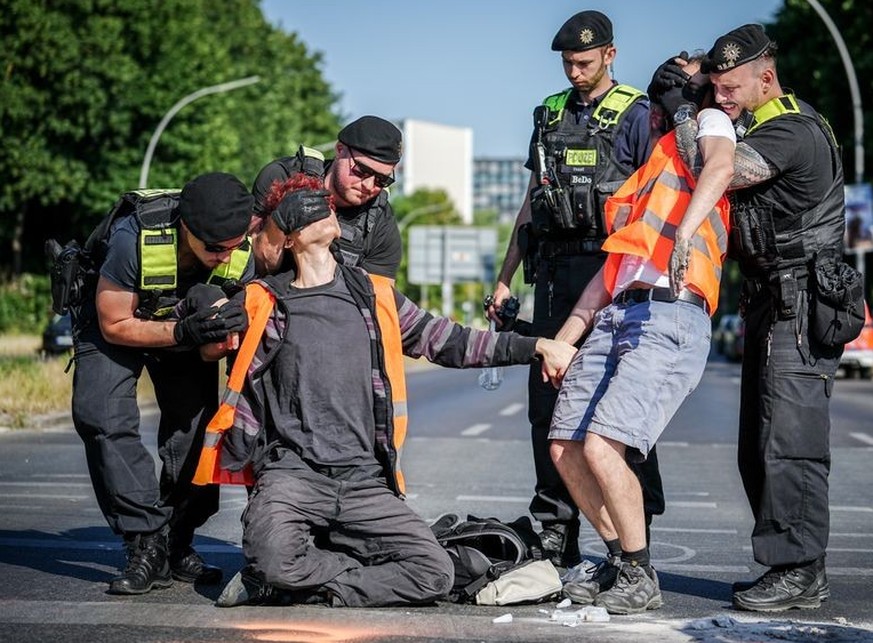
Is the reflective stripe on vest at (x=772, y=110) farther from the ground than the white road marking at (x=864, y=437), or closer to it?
farther from the ground

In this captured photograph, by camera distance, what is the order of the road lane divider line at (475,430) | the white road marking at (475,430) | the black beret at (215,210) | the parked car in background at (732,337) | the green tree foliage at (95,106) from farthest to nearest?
the parked car in background at (732,337), the green tree foliage at (95,106), the white road marking at (475,430), the road lane divider line at (475,430), the black beret at (215,210)

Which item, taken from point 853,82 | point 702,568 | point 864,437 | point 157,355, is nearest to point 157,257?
point 157,355

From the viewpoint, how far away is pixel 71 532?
8.33 metres

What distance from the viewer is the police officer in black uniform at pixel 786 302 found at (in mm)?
6082

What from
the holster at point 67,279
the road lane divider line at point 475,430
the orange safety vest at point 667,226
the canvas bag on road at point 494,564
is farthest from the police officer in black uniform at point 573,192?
the road lane divider line at point 475,430

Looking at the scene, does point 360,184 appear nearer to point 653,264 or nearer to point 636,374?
point 653,264

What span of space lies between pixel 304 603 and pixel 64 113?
43.0 m

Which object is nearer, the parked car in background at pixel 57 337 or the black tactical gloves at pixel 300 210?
the black tactical gloves at pixel 300 210

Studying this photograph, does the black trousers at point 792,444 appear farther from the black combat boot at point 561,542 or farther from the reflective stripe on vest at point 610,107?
the reflective stripe on vest at point 610,107

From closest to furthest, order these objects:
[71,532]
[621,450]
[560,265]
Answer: [621,450]
[560,265]
[71,532]

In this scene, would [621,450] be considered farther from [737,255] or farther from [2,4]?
[2,4]

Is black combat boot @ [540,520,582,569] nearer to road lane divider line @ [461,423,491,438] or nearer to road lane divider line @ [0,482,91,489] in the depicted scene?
road lane divider line @ [0,482,91,489]

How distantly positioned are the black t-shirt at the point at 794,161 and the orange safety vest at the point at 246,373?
1487 millimetres

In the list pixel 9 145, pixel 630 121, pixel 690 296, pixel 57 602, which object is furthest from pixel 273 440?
pixel 9 145
